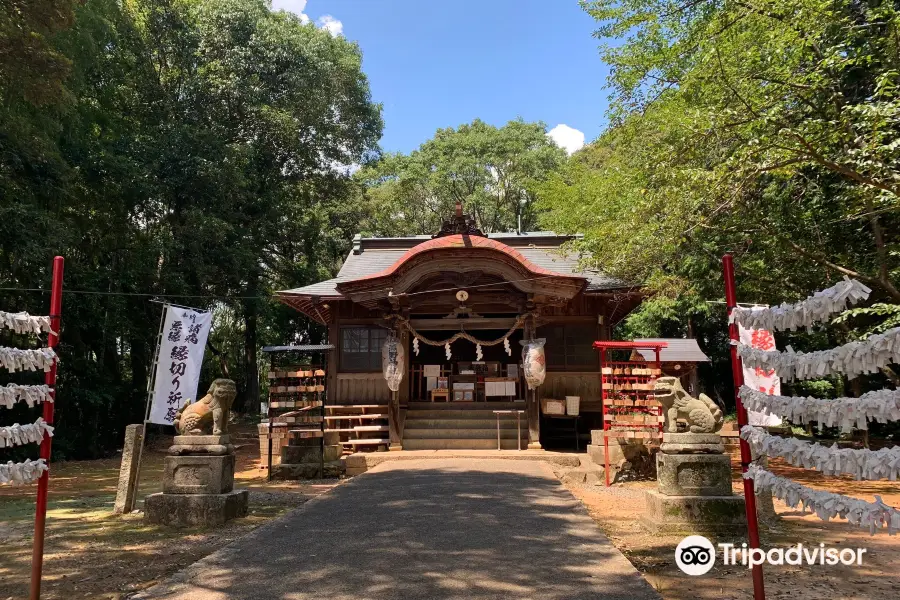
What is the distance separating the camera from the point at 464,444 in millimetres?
11867

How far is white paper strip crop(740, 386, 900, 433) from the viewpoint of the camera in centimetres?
239

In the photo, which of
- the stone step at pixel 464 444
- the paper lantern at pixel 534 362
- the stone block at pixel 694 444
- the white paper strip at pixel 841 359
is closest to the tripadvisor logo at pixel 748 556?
the stone block at pixel 694 444

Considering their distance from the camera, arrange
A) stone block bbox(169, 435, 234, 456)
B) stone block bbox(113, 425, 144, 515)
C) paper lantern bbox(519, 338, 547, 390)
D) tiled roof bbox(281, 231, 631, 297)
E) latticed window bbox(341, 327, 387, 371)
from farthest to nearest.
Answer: latticed window bbox(341, 327, 387, 371)
tiled roof bbox(281, 231, 631, 297)
paper lantern bbox(519, 338, 547, 390)
stone block bbox(113, 425, 144, 515)
stone block bbox(169, 435, 234, 456)

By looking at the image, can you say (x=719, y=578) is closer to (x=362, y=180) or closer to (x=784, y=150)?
(x=784, y=150)

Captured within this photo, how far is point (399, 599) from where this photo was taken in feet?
12.7

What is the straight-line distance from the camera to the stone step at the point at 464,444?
11797 mm

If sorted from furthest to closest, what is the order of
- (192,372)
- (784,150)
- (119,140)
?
1. (119,140)
2. (192,372)
3. (784,150)

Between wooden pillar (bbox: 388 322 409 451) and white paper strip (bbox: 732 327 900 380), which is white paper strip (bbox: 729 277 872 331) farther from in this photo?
wooden pillar (bbox: 388 322 409 451)

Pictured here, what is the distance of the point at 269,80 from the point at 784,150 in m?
20.4

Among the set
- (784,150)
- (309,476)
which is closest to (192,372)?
(309,476)

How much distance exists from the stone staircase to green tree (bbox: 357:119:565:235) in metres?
15.8

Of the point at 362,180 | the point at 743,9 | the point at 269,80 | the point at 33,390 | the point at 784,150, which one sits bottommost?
the point at 33,390

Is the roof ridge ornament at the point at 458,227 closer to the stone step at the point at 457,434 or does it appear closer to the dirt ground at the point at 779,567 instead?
the stone step at the point at 457,434

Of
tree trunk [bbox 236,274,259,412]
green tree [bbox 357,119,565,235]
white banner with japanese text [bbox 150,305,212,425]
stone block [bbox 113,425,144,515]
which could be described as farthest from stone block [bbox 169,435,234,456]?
green tree [bbox 357,119,565,235]
